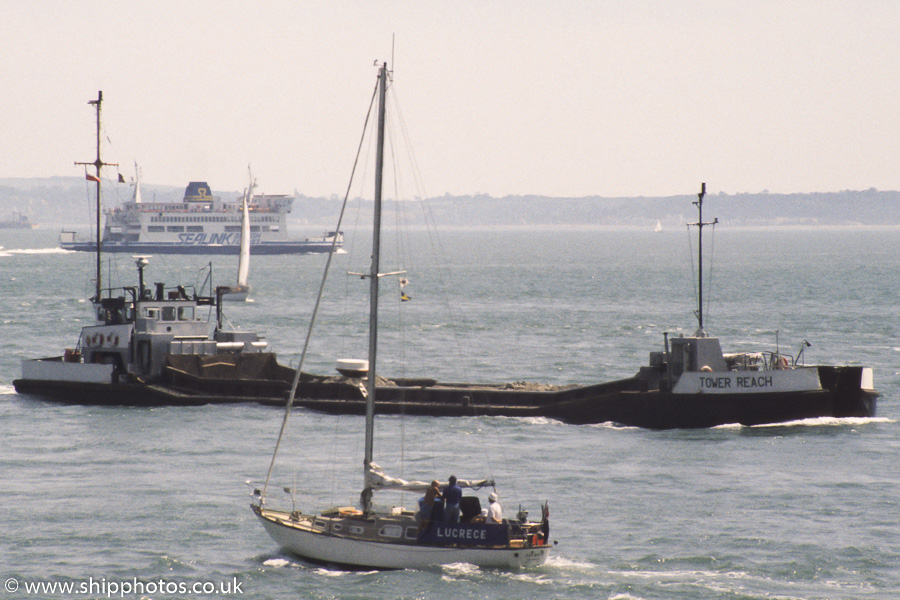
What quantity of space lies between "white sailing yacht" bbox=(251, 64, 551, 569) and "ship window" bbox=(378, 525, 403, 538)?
17 millimetres

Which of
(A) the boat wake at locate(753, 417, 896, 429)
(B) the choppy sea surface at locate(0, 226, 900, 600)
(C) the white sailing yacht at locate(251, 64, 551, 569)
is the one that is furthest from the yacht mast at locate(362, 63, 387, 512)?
(A) the boat wake at locate(753, 417, 896, 429)

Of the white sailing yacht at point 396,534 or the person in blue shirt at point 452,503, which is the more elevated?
the person in blue shirt at point 452,503

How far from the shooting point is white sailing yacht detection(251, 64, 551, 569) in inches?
896

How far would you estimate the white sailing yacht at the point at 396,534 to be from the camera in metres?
22.8

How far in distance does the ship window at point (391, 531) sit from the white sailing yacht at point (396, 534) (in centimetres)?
2

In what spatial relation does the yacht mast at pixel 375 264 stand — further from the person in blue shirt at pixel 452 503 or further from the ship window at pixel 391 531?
the person in blue shirt at pixel 452 503

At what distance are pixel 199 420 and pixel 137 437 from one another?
3.10 metres

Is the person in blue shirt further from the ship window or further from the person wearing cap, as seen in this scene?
the ship window

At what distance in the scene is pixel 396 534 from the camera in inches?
906

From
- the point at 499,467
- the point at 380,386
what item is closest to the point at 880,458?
the point at 499,467

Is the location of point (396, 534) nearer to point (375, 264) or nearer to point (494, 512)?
point (494, 512)

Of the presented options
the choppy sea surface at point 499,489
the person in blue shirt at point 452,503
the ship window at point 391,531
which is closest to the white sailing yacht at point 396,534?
the ship window at point 391,531

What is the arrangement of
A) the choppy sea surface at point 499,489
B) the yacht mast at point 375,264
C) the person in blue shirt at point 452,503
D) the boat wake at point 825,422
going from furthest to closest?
the boat wake at point 825,422 → the yacht mast at point 375,264 → the choppy sea surface at point 499,489 → the person in blue shirt at point 452,503

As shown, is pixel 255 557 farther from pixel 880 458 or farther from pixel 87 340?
pixel 87 340
